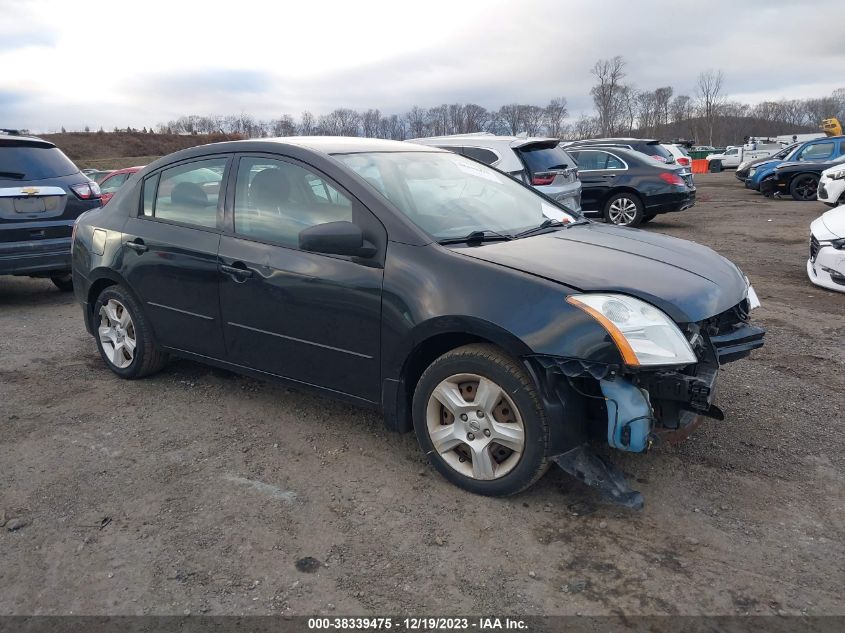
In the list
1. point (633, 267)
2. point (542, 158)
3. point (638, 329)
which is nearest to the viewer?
point (638, 329)

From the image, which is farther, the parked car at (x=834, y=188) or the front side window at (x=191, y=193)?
the parked car at (x=834, y=188)

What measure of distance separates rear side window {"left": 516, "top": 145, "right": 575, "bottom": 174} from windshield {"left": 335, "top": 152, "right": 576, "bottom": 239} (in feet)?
16.4

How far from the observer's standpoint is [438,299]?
10.3 ft

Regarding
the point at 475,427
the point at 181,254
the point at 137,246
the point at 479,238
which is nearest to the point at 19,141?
the point at 137,246

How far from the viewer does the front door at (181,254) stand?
407cm

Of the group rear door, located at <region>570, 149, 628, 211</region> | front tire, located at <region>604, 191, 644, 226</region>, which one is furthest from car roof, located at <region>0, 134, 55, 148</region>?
front tire, located at <region>604, 191, 644, 226</region>

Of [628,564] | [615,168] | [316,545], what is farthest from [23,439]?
[615,168]

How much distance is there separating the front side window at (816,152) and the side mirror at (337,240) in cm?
1875

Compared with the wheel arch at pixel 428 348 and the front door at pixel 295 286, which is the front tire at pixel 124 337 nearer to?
the front door at pixel 295 286

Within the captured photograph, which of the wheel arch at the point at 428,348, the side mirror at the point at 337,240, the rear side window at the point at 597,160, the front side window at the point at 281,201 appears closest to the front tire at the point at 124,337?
the front side window at the point at 281,201

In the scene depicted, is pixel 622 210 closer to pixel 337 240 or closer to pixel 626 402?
pixel 337 240

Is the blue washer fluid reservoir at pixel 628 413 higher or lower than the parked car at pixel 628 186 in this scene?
lower

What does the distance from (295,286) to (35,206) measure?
15.8 feet

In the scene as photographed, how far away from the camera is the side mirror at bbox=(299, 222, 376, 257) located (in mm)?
3285
